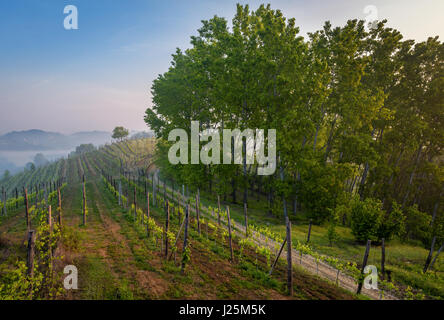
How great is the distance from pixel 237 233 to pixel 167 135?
61.5 feet

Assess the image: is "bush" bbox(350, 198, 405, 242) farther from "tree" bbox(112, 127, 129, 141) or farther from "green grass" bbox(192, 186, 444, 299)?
"tree" bbox(112, 127, 129, 141)

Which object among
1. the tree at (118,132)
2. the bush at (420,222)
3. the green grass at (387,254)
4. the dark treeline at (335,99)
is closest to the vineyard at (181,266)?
the green grass at (387,254)

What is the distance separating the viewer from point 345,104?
67.0 ft

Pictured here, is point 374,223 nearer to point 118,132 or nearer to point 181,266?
point 181,266

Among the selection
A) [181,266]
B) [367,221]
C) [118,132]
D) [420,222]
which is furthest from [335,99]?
[118,132]

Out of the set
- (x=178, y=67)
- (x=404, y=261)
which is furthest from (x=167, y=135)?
(x=404, y=261)

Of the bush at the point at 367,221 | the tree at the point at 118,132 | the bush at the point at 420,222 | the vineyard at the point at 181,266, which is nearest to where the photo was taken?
the vineyard at the point at 181,266

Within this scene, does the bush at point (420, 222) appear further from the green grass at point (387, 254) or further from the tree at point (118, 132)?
the tree at point (118, 132)

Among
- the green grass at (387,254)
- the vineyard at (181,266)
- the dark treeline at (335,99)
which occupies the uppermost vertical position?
the dark treeline at (335,99)

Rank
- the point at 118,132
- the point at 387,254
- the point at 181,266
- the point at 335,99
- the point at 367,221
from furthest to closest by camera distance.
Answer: the point at 118,132, the point at 335,99, the point at 367,221, the point at 387,254, the point at 181,266

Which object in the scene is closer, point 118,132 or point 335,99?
point 335,99

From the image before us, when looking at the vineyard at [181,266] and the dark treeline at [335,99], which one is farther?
the dark treeline at [335,99]
